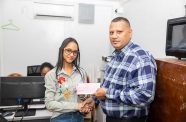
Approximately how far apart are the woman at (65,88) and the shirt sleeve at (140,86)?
447 millimetres

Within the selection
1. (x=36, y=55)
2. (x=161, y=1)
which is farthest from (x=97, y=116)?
(x=161, y=1)

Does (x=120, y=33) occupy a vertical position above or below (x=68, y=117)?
above

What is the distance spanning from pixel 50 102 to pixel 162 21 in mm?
1588

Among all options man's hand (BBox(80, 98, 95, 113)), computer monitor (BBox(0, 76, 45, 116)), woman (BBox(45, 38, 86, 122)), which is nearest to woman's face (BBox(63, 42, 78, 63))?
woman (BBox(45, 38, 86, 122))

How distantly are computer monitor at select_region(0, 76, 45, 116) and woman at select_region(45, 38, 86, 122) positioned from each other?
395 mm

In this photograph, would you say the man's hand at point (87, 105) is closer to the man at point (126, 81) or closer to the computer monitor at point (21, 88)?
the man at point (126, 81)

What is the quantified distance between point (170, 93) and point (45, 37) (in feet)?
10.7

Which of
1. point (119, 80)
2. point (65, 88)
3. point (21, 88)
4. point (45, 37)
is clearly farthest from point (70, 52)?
point (45, 37)

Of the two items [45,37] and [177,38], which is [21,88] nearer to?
[177,38]

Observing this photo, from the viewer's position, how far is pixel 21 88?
1991 millimetres

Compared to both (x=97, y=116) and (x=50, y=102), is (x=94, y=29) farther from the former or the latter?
(x=50, y=102)

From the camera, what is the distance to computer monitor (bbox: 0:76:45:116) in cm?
198

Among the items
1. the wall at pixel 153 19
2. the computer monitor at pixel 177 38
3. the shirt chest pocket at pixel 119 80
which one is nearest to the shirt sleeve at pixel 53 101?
the shirt chest pocket at pixel 119 80

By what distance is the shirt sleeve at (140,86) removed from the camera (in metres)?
1.28
